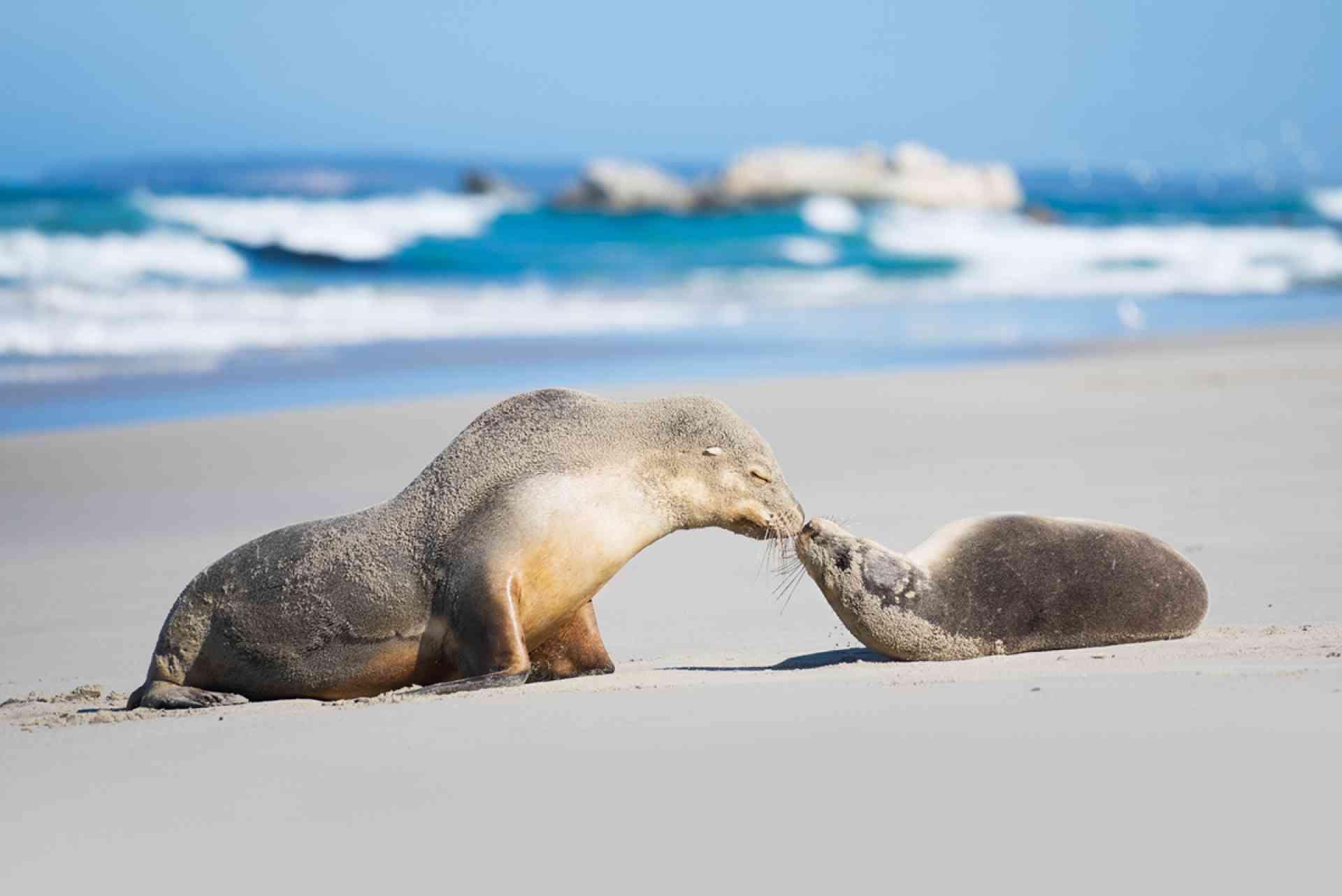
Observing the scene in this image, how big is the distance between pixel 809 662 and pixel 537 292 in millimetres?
22830

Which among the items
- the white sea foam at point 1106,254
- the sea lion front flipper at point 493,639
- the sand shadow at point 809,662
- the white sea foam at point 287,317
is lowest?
the sand shadow at point 809,662

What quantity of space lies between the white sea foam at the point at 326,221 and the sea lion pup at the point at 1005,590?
29.9m

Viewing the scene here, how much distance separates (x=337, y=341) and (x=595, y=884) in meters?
17.0

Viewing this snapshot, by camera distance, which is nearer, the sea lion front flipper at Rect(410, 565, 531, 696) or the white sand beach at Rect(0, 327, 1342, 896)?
the white sand beach at Rect(0, 327, 1342, 896)

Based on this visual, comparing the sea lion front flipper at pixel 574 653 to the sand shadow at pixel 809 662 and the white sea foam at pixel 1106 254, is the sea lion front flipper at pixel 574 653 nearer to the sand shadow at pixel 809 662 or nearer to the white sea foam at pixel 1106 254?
the sand shadow at pixel 809 662

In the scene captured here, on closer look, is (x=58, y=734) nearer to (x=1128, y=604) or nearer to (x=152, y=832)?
(x=152, y=832)

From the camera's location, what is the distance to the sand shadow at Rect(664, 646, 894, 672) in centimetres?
542

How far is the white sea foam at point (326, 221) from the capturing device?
35.2m

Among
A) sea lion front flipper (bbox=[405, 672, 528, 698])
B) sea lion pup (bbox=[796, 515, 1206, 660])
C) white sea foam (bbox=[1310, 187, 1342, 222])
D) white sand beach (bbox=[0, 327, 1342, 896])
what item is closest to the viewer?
white sand beach (bbox=[0, 327, 1342, 896])

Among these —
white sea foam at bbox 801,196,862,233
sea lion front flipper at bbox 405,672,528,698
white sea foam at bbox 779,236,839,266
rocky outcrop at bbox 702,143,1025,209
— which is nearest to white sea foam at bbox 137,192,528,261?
white sea foam at bbox 779,236,839,266

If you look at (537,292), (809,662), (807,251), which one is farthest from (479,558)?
(807,251)

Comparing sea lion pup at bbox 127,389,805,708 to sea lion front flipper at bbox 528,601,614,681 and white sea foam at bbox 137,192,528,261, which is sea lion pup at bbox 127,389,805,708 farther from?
white sea foam at bbox 137,192,528,261

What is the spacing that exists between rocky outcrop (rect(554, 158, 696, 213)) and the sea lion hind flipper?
165 feet

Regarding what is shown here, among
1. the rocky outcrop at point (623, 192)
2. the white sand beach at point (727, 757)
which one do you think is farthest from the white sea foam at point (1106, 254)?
the white sand beach at point (727, 757)
